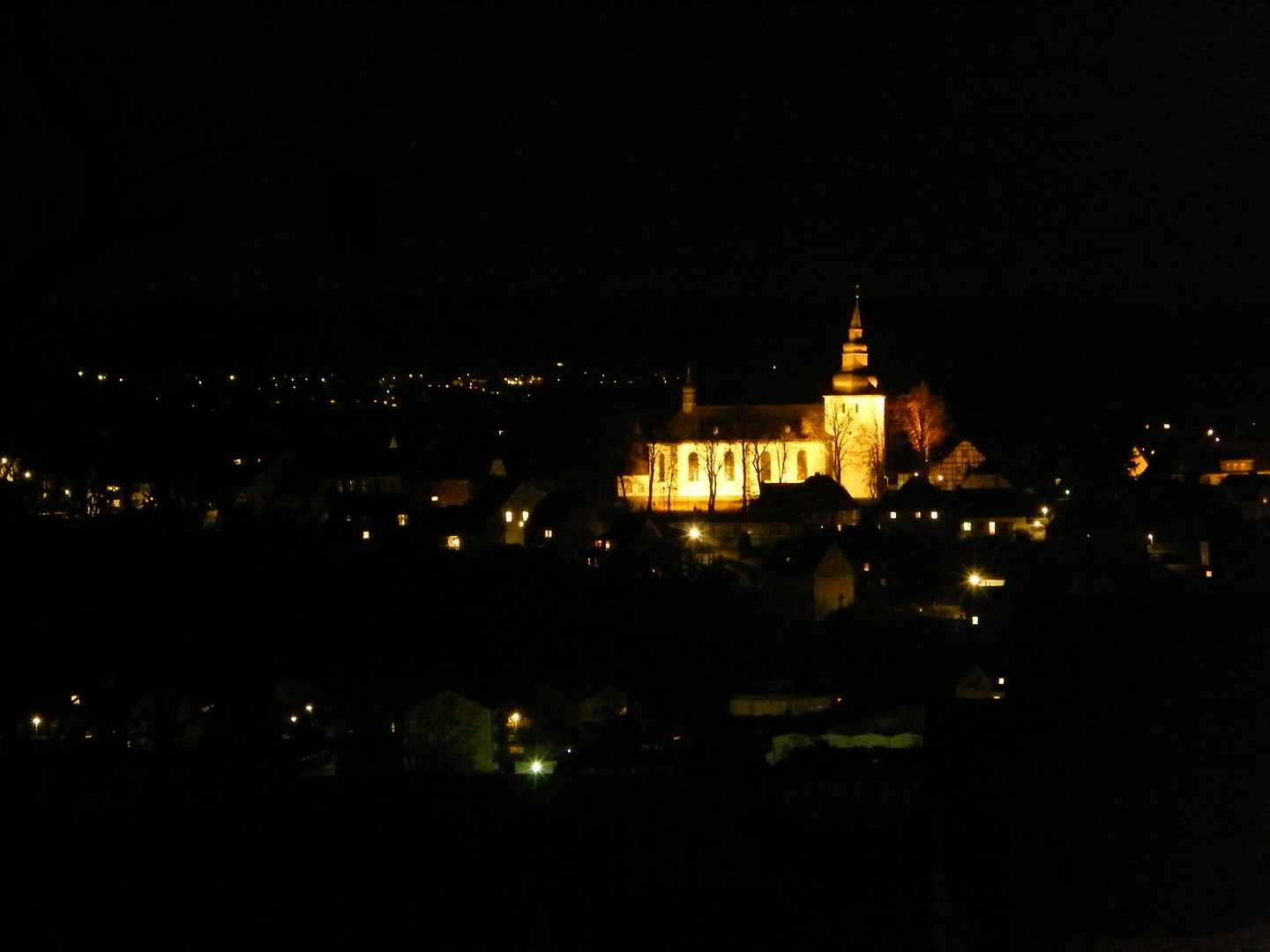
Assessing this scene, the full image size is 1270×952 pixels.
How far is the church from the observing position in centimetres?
3334

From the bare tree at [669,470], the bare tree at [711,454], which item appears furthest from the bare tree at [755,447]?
the bare tree at [669,470]

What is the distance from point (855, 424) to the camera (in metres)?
34.8

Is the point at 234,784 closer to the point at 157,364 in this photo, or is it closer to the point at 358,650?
the point at 157,364

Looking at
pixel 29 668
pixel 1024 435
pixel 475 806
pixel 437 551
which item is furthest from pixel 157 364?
pixel 1024 435

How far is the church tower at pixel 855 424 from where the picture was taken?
33531 mm

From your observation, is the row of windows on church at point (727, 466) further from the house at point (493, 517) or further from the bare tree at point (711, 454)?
the house at point (493, 517)

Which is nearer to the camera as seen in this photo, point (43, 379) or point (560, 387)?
point (43, 379)

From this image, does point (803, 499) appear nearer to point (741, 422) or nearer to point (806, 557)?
point (741, 422)

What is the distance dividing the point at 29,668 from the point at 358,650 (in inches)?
323

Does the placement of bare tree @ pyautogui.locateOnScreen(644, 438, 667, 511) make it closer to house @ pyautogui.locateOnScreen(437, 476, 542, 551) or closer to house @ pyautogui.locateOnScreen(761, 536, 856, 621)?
house @ pyautogui.locateOnScreen(437, 476, 542, 551)

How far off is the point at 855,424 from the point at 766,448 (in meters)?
2.39

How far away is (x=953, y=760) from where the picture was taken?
203 inches

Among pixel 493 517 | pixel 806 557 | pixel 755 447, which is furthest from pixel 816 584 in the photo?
pixel 755 447

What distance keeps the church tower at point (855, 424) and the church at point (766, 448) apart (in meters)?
0.02
